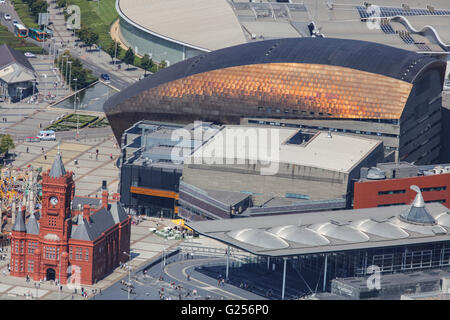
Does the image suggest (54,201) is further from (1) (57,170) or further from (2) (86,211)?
(2) (86,211)

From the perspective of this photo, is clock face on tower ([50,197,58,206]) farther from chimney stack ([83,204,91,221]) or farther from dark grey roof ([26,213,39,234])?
dark grey roof ([26,213,39,234])

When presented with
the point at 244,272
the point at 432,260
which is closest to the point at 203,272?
the point at 244,272

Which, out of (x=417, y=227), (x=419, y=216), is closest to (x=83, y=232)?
(x=417, y=227)

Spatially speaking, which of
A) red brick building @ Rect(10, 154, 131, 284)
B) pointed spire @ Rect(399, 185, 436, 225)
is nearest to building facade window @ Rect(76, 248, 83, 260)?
red brick building @ Rect(10, 154, 131, 284)

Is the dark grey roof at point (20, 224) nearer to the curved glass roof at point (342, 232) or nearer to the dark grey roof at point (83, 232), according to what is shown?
the dark grey roof at point (83, 232)

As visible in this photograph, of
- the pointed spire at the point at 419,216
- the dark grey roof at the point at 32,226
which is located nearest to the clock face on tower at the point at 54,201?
the dark grey roof at the point at 32,226
